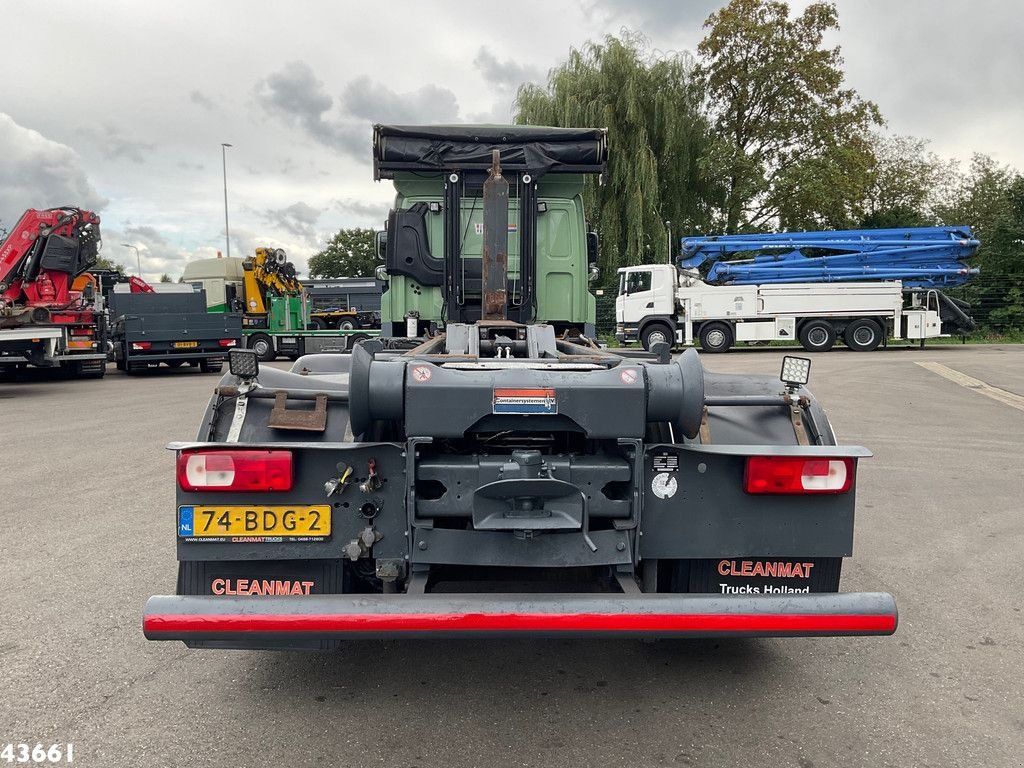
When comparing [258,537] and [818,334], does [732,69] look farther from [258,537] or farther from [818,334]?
[258,537]

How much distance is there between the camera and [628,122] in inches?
1030

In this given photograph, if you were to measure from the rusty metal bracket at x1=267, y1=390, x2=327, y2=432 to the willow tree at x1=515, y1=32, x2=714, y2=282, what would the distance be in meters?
23.2

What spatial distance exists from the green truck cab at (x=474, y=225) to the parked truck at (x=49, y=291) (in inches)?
431

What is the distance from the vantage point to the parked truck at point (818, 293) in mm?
23203

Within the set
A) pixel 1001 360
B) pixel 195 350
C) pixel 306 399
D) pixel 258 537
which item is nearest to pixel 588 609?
pixel 258 537

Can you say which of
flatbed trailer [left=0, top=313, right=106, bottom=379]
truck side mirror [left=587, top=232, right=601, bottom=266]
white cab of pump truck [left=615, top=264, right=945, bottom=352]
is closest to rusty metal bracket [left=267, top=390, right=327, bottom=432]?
truck side mirror [left=587, top=232, right=601, bottom=266]

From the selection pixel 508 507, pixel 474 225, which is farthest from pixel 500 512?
pixel 474 225

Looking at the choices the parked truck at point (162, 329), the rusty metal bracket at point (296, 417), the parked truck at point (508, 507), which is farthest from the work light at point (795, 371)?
the parked truck at point (162, 329)

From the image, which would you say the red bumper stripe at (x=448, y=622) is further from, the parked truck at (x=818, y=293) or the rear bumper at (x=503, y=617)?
the parked truck at (x=818, y=293)

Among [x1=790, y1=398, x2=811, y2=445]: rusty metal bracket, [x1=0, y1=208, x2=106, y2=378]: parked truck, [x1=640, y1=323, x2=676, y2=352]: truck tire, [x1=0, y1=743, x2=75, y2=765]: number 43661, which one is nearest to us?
[x1=0, y1=743, x2=75, y2=765]: number 43661

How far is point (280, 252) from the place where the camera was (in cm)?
2419

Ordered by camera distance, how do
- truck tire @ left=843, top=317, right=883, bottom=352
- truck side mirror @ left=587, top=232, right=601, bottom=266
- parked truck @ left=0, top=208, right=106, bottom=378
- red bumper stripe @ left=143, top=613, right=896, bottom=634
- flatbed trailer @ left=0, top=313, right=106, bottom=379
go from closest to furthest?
red bumper stripe @ left=143, top=613, right=896, bottom=634
truck side mirror @ left=587, top=232, right=601, bottom=266
flatbed trailer @ left=0, top=313, right=106, bottom=379
parked truck @ left=0, top=208, right=106, bottom=378
truck tire @ left=843, top=317, right=883, bottom=352

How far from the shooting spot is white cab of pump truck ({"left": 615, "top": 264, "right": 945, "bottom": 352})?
23.3m

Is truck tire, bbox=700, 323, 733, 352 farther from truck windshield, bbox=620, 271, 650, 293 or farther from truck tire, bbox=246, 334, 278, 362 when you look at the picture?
truck tire, bbox=246, 334, 278, 362
